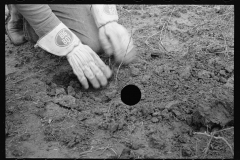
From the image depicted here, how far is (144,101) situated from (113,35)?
0.52 meters

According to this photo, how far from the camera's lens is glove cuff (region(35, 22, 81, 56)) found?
1799 mm

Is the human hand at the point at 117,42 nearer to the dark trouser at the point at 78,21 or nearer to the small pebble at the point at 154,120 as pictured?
the dark trouser at the point at 78,21

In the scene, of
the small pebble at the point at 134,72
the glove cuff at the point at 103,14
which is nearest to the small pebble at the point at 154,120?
the small pebble at the point at 134,72

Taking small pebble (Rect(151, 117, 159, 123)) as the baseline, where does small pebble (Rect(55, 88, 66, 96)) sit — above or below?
above

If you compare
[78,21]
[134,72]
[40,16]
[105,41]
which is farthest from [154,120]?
[78,21]

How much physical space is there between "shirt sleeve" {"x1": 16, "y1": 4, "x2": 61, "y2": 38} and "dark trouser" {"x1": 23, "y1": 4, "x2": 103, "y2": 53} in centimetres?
37

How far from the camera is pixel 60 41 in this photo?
1.80 metres

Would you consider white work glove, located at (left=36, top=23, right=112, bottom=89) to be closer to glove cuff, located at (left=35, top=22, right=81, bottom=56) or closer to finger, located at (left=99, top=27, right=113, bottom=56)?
glove cuff, located at (left=35, top=22, right=81, bottom=56)

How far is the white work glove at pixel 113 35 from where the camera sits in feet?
6.11

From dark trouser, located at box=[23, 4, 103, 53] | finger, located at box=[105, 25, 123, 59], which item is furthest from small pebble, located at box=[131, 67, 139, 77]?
dark trouser, located at box=[23, 4, 103, 53]

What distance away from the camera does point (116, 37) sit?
1.86 meters

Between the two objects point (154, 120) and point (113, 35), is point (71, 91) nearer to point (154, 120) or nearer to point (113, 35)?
point (113, 35)

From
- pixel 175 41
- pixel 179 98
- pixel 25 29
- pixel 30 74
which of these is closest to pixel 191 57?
pixel 175 41
